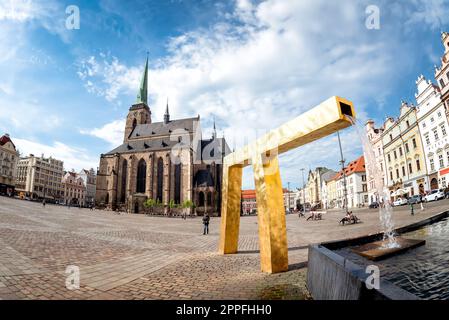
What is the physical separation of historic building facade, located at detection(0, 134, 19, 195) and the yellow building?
8728cm

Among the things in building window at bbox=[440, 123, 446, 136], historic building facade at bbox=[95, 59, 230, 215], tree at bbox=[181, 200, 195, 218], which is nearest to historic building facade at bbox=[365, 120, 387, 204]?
building window at bbox=[440, 123, 446, 136]

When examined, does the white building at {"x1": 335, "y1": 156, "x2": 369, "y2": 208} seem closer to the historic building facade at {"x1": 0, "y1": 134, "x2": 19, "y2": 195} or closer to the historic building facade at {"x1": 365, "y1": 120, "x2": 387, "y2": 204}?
the historic building facade at {"x1": 365, "y1": 120, "x2": 387, "y2": 204}

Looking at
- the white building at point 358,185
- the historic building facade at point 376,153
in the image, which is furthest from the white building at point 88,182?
the historic building facade at point 376,153

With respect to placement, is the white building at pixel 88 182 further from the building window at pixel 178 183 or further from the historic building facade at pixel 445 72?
the historic building facade at pixel 445 72

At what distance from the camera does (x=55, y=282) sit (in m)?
4.87

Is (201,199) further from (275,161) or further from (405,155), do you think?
(275,161)

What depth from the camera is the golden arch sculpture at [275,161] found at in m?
5.07

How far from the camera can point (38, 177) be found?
9438cm

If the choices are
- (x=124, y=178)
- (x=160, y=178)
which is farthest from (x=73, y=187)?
(x=160, y=178)

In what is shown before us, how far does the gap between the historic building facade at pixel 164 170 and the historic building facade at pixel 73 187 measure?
5954cm

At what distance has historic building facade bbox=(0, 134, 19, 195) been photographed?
209ft
